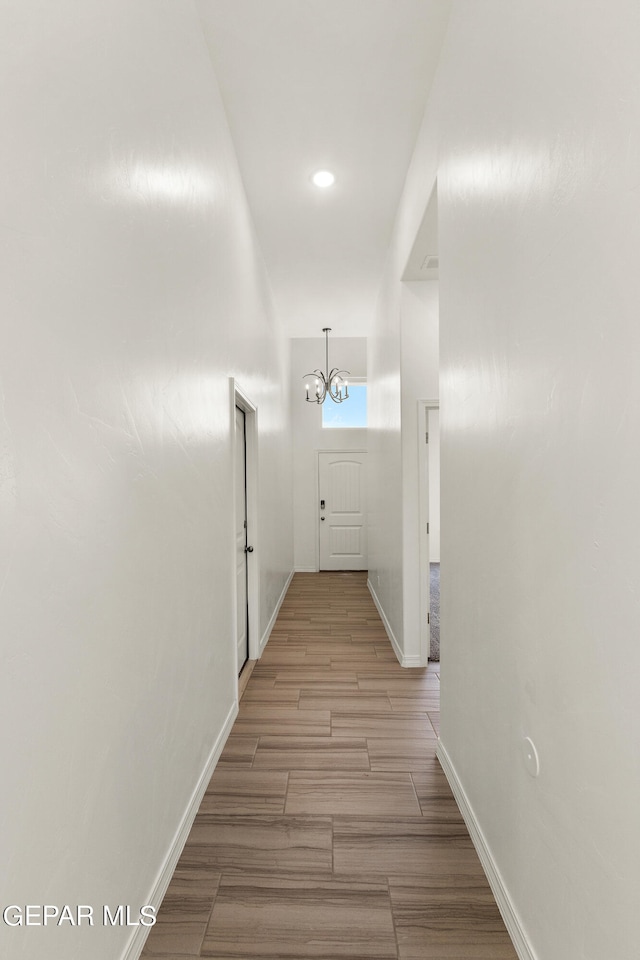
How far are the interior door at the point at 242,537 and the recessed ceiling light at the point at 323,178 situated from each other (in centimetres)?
158

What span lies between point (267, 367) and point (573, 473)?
13.1 ft

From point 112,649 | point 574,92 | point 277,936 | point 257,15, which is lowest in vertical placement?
point 277,936

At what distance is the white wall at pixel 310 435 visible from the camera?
24.5ft

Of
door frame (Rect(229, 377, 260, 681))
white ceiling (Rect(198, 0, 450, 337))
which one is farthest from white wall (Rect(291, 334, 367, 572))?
door frame (Rect(229, 377, 260, 681))

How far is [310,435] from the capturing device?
7.55 metres

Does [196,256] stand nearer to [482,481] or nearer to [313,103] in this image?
[313,103]

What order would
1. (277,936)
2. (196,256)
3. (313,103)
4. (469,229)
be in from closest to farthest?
(277,936) → (469,229) → (196,256) → (313,103)

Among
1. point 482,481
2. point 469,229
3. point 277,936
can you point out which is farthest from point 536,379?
point 277,936

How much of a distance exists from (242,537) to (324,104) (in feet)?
8.83

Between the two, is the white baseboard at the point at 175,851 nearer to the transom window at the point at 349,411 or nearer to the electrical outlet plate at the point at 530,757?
the electrical outlet plate at the point at 530,757

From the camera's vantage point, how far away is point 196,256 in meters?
2.18

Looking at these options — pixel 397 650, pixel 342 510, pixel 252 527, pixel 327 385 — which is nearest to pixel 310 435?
pixel 342 510

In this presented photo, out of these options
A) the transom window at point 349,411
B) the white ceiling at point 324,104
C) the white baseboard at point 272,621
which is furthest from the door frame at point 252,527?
the transom window at point 349,411

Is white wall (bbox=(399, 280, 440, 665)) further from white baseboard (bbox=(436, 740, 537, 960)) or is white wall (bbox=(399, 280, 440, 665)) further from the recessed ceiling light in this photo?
white baseboard (bbox=(436, 740, 537, 960))
